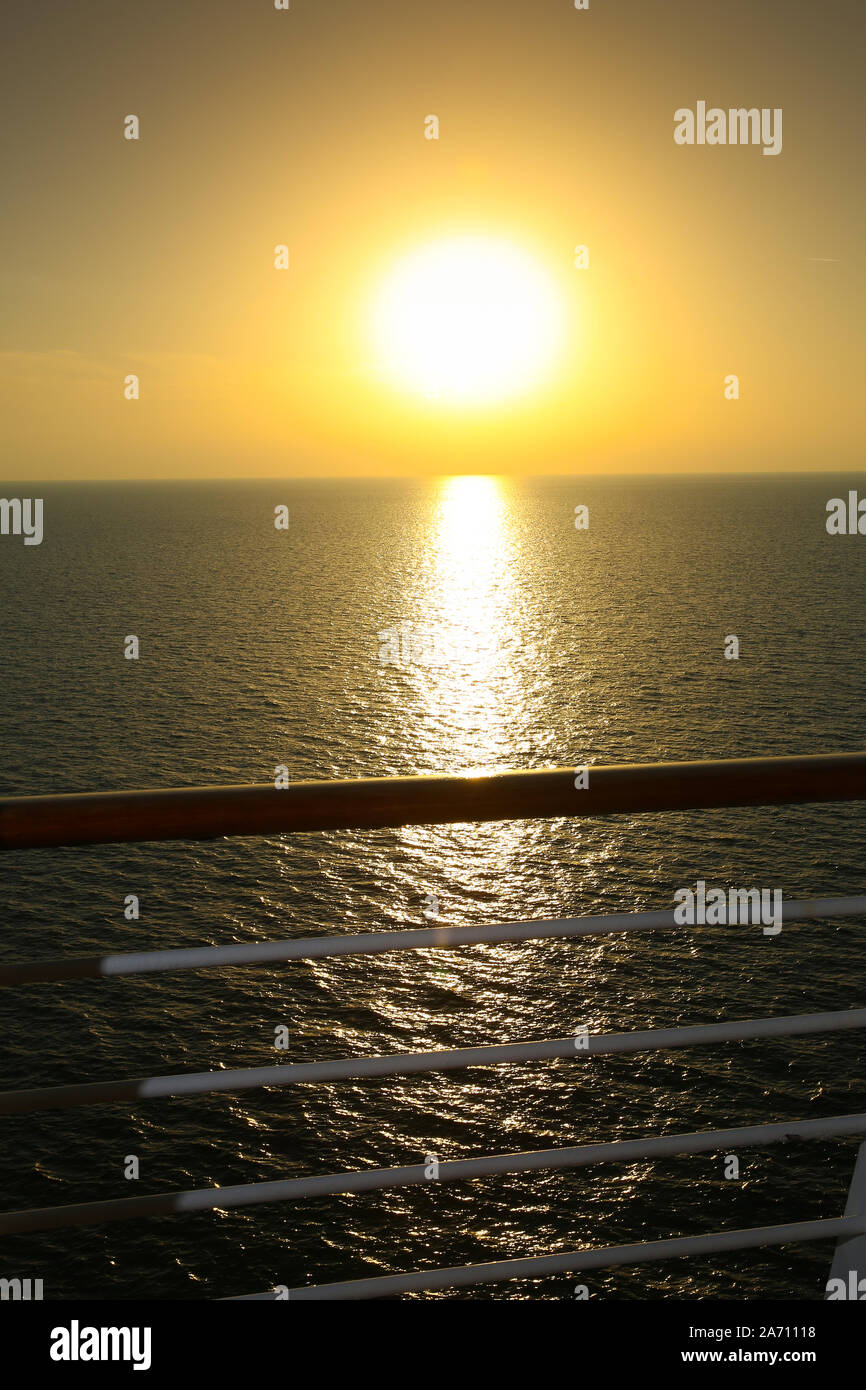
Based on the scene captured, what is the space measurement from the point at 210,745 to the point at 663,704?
2473 cm

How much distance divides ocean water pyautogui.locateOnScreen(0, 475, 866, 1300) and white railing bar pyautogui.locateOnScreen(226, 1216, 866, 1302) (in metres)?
12.4

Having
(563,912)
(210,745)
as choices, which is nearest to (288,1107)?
(563,912)

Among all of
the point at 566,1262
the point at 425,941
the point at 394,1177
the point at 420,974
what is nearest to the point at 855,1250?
the point at 566,1262

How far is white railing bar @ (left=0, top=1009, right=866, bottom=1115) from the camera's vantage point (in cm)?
213

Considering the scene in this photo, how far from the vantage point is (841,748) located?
1884 inches

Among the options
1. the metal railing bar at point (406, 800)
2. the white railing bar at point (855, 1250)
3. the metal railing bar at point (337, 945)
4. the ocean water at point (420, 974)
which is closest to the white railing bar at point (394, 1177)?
the white railing bar at point (855, 1250)

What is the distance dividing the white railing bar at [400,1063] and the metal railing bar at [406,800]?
1.50ft

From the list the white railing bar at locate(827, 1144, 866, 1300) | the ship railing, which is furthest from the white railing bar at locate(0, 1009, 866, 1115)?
the white railing bar at locate(827, 1144, 866, 1300)

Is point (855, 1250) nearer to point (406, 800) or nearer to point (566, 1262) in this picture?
point (566, 1262)

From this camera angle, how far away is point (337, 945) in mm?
2229

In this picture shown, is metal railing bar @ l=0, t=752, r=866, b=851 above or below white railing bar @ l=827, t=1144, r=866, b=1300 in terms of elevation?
above

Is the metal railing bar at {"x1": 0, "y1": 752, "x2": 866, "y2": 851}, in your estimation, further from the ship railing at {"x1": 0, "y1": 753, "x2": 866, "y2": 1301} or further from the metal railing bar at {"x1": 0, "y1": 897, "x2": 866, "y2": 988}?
the metal railing bar at {"x1": 0, "y1": 897, "x2": 866, "y2": 988}

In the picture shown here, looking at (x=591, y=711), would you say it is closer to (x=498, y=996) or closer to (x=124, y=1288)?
(x=498, y=996)

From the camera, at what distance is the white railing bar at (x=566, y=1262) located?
225 cm
